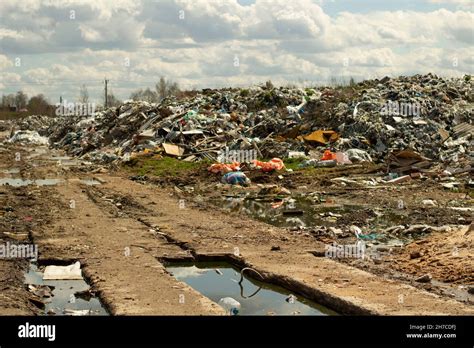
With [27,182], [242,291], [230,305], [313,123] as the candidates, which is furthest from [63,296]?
[313,123]

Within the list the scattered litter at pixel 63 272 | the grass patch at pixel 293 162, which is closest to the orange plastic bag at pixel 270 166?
the grass patch at pixel 293 162

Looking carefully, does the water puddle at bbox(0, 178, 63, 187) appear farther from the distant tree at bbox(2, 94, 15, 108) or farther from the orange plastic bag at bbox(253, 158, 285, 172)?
the distant tree at bbox(2, 94, 15, 108)

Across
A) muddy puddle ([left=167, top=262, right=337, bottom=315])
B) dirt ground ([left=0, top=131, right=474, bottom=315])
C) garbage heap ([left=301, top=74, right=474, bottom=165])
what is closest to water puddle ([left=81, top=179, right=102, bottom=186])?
dirt ground ([left=0, top=131, right=474, bottom=315])

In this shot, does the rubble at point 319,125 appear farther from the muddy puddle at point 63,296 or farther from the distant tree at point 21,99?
the distant tree at point 21,99

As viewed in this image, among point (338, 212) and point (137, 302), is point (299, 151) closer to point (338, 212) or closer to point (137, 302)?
point (338, 212)

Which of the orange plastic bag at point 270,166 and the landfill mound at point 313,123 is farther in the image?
the landfill mound at point 313,123

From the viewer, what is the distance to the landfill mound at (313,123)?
68.3ft

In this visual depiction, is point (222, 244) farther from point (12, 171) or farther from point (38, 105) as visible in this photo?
point (38, 105)

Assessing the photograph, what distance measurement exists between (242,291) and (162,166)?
13.5m

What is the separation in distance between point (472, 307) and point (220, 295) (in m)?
2.84

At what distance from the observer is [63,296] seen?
25.0 ft

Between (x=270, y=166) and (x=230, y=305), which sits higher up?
(x=270, y=166)

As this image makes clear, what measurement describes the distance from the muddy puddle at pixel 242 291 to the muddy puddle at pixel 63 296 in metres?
1.29
